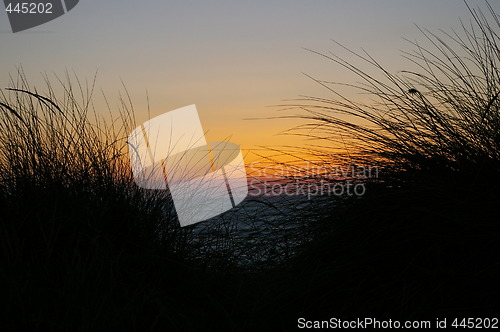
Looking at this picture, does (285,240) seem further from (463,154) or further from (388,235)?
(463,154)

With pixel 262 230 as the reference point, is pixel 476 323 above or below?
below

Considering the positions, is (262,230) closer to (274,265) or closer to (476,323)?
(274,265)

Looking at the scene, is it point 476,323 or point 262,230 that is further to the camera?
point 262,230

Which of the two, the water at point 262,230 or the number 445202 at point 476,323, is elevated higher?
the water at point 262,230

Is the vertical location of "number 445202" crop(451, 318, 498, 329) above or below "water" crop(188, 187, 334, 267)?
below

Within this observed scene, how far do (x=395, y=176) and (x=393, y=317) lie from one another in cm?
73

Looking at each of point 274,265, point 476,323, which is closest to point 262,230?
point 274,265

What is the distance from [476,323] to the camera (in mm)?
2133

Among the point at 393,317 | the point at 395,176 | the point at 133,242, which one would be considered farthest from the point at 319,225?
the point at 133,242

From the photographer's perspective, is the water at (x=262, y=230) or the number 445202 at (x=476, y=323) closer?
the number 445202 at (x=476, y=323)

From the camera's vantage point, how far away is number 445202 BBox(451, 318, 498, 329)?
2113 mm

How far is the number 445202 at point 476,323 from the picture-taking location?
83.2 inches

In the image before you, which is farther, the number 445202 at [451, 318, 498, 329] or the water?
the water

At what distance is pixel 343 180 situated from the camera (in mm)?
2928
